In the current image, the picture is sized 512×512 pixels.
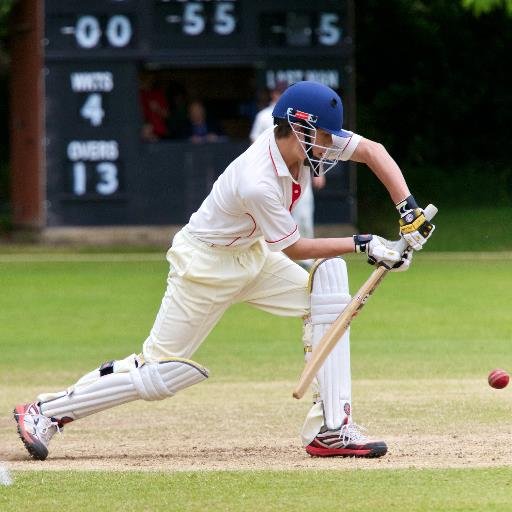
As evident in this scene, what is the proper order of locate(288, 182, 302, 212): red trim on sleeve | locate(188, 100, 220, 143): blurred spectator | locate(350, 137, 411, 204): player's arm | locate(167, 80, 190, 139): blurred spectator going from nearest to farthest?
locate(350, 137, 411, 204): player's arm → locate(288, 182, 302, 212): red trim on sleeve → locate(188, 100, 220, 143): blurred spectator → locate(167, 80, 190, 139): blurred spectator

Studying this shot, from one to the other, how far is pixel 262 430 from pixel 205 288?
120cm

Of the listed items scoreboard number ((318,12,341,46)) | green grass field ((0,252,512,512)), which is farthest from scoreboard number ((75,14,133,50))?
green grass field ((0,252,512,512))

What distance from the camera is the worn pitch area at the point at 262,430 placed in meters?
6.72

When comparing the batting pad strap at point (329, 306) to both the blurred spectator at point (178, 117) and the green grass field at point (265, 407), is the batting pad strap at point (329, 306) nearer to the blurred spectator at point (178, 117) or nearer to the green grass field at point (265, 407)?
the green grass field at point (265, 407)

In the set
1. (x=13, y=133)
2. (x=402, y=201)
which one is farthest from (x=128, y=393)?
(x=13, y=133)

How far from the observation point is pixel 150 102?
815 inches

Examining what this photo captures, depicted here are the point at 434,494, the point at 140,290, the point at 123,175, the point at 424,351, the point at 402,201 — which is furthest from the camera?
the point at 123,175

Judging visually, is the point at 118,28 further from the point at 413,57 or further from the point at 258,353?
the point at 258,353

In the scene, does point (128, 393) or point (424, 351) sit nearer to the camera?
point (128, 393)

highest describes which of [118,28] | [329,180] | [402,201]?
[402,201]

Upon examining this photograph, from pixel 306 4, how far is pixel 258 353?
957 cm

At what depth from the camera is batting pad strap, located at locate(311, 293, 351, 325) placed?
677 centimetres

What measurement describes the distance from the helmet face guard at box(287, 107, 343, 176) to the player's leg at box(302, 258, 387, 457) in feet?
1.54

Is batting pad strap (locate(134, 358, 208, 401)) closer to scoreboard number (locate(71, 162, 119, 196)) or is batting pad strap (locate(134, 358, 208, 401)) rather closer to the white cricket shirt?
the white cricket shirt
